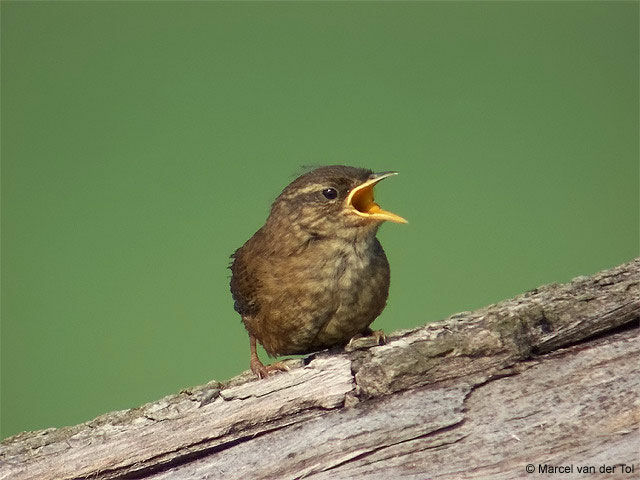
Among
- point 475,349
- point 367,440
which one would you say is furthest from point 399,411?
point 475,349

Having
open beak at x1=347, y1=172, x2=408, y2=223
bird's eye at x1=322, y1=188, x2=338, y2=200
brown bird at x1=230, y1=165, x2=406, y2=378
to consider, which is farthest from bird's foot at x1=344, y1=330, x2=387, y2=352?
bird's eye at x1=322, y1=188, x2=338, y2=200

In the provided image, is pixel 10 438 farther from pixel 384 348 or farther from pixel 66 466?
pixel 384 348

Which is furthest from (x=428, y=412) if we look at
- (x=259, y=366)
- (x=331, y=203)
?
(x=331, y=203)

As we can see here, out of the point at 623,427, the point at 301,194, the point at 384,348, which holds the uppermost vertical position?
the point at 301,194

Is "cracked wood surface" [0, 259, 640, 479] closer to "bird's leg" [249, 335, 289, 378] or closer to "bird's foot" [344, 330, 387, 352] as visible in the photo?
"bird's foot" [344, 330, 387, 352]

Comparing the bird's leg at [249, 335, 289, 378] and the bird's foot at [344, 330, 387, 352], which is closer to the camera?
the bird's foot at [344, 330, 387, 352]

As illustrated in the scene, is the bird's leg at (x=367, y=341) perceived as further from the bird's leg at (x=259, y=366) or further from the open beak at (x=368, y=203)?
the open beak at (x=368, y=203)

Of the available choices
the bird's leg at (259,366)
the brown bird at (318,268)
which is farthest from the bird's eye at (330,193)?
the bird's leg at (259,366)
